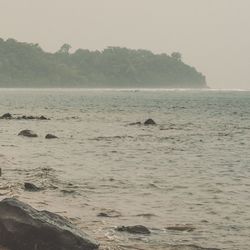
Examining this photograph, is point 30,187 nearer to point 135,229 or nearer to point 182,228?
point 135,229

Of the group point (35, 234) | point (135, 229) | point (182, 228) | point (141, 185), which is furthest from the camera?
point (141, 185)

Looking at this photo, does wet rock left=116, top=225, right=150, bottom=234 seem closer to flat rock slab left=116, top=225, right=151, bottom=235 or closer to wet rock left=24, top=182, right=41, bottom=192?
flat rock slab left=116, top=225, right=151, bottom=235

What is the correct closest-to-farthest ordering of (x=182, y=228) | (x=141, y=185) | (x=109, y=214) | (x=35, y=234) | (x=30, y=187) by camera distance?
Answer: (x=35, y=234), (x=182, y=228), (x=109, y=214), (x=30, y=187), (x=141, y=185)

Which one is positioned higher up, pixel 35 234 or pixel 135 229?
pixel 35 234

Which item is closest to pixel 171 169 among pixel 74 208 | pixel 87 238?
pixel 74 208

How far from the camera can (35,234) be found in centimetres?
1180

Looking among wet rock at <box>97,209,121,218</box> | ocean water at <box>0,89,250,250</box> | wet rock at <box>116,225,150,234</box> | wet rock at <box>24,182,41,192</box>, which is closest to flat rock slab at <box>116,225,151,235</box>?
wet rock at <box>116,225,150,234</box>

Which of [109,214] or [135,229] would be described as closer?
[135,229]

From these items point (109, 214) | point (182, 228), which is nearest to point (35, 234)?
point (182, 228)

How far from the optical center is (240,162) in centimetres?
2939

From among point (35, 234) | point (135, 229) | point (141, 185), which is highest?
point (35, 234)

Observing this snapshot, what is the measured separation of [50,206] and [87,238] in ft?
17.6

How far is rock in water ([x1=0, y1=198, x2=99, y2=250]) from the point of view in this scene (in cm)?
1180

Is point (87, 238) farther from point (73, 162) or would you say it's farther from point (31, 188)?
point (73, 162)
